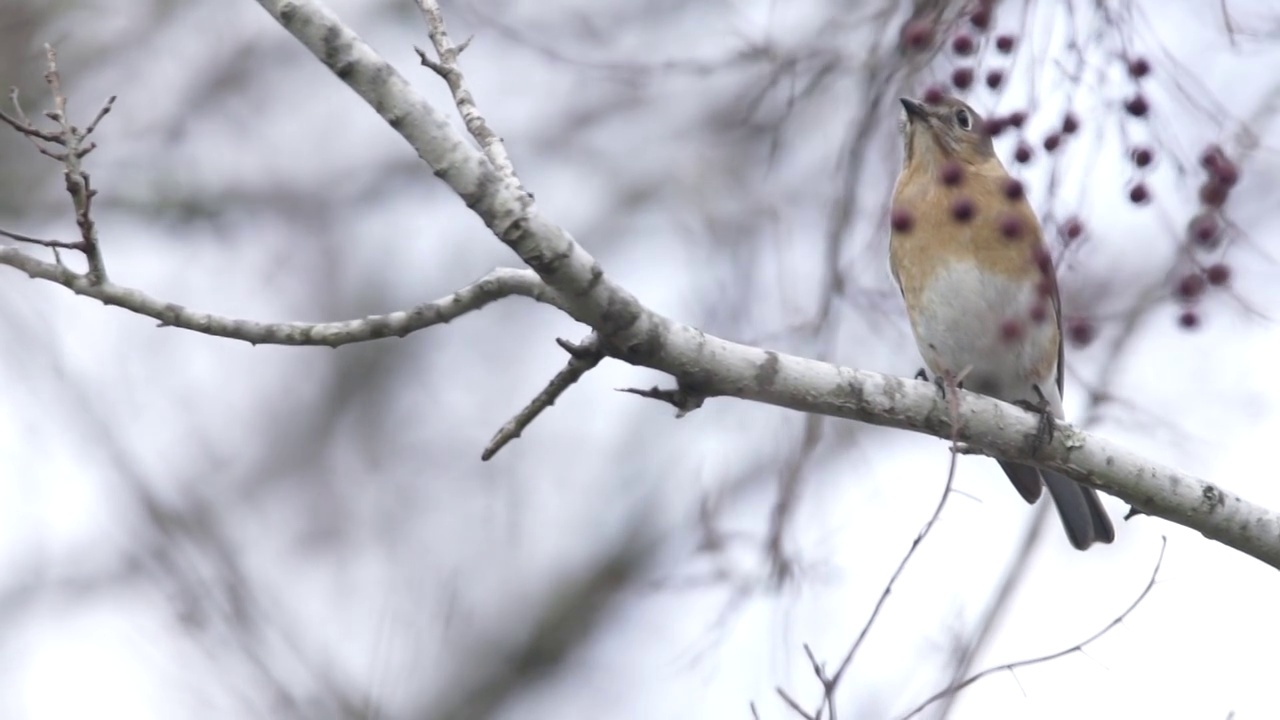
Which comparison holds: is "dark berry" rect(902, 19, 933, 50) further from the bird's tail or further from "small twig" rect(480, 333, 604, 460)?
the bird's tail

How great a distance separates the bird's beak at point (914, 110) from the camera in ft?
18.0

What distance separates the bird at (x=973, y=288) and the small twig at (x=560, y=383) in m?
2.61

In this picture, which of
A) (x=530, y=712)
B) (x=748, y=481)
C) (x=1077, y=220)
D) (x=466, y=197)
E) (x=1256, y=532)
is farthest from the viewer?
(x=748, y=481)

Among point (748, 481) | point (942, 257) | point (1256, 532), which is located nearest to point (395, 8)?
point (748, 481)

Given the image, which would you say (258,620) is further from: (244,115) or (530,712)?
(244,115)

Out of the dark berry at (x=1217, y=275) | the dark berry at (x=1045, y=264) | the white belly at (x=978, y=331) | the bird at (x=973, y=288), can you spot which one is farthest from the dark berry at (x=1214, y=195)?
the white belly at (x=978, y=331)

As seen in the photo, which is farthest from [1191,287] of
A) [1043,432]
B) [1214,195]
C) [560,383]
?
[560,383]

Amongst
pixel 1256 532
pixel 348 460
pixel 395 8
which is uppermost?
pixel 395 8

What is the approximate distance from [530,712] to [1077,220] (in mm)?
4096

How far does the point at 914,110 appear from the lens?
604 cm

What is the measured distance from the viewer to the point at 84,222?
3.45m

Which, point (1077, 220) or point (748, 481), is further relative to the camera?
point (748, 481)

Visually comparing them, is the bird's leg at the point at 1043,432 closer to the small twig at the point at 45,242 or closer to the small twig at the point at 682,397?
the small twig at the point at 682,397

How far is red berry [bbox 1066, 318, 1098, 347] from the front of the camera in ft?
13.8
